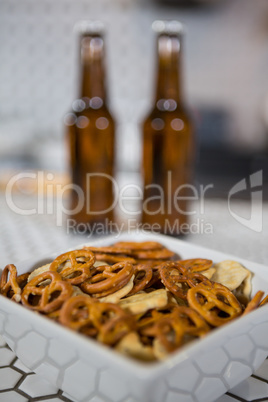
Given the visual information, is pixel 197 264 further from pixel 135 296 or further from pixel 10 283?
pixel 10 283

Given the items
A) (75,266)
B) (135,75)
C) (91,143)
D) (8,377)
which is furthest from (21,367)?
(135,75)

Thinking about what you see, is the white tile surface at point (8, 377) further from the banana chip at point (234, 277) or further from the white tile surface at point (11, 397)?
the banana chip at point (234, 277)

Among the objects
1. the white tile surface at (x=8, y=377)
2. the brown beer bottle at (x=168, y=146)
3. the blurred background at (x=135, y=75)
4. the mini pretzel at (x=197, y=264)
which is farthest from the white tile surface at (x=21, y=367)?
the blurred background at (x=135, y=75)

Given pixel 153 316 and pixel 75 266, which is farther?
pixel 75 266

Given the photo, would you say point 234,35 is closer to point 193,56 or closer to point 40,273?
point 193,56

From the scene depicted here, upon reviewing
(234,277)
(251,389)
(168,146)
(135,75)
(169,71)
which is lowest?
(251,389)

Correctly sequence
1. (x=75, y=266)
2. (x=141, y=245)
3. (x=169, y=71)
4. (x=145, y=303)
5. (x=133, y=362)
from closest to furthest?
1. (x=133, y=362)
2. (x=145, y=303)
3. (x=75, y=266)
4. (x=141, y=245)
5. (x=169, y=71)
